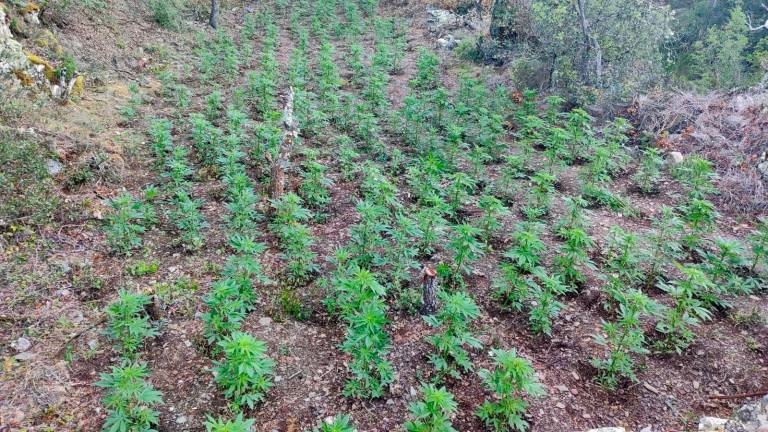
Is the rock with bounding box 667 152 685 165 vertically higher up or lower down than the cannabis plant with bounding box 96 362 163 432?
higher up

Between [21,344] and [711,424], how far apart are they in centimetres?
555

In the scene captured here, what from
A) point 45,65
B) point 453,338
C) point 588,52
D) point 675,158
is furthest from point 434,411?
point 588,52

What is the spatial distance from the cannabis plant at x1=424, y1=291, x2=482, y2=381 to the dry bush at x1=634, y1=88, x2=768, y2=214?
557 cm

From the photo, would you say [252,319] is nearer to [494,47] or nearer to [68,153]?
[68,153]

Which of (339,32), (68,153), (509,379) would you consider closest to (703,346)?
(509,379)

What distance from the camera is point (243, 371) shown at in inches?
128

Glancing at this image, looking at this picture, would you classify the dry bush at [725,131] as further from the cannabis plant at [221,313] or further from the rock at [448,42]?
the cannabis plant at [221,313]

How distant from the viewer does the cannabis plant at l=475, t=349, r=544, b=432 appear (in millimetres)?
3282

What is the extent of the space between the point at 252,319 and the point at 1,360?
1.98m

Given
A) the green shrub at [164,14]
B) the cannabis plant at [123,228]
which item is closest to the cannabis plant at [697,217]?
the cannabis plant at [123,228]

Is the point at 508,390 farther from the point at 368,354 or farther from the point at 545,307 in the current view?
the point at 545,307

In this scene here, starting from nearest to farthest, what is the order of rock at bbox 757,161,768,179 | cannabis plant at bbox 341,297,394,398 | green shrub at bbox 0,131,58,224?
cannabis plant at bbox 341,297,394,398, green shrub at bbox 0,131,58,224, rock at bbox 757,161,768,179

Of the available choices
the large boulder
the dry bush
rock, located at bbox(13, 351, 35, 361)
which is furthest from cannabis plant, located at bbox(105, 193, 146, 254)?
the large boulder

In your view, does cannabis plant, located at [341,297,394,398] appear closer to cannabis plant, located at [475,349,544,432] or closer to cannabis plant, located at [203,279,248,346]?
cannabis plant, located at [475,349,544,432]
